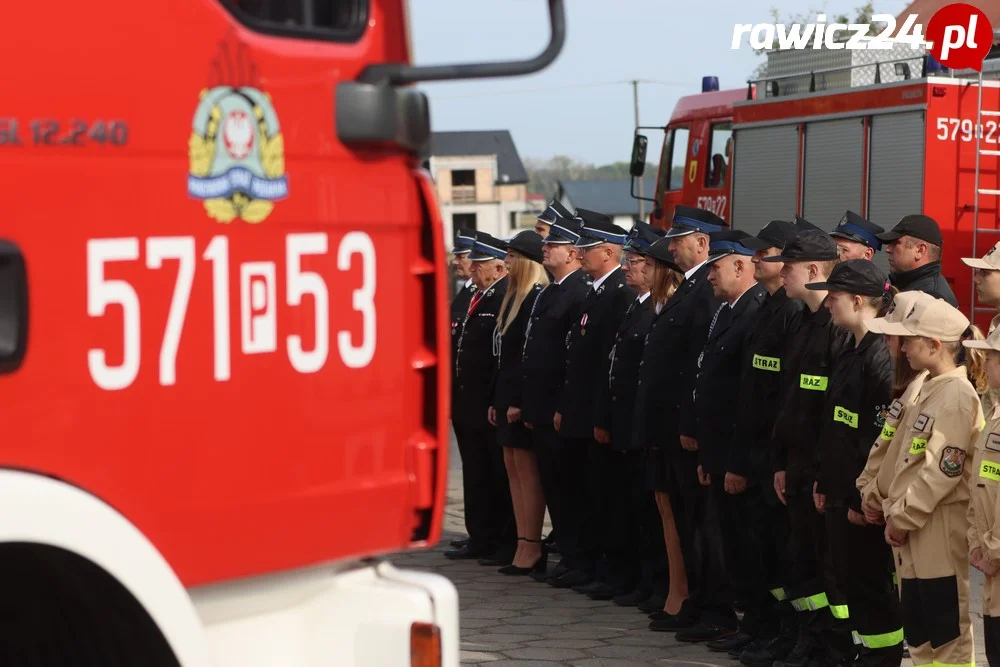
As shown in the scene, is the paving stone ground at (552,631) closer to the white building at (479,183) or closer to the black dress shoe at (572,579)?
the black dress shoe at (572,579)

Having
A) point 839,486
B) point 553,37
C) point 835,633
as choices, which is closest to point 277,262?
point 553,37

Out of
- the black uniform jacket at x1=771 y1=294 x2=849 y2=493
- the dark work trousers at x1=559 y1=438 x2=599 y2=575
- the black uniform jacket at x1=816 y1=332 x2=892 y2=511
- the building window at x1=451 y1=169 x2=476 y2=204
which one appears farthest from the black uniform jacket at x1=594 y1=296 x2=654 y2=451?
the building window at x1=451 y1=169 x2=476 y2=204

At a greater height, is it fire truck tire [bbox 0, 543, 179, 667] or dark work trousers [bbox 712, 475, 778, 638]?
fire truck tire [bbox 0, 543, 179, 667]

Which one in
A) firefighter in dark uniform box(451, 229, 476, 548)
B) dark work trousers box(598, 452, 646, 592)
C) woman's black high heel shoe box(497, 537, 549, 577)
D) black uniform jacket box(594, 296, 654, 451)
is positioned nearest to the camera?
black uniform jacket box(594, 296, 654, 451)

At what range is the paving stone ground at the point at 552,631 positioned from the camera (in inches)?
273

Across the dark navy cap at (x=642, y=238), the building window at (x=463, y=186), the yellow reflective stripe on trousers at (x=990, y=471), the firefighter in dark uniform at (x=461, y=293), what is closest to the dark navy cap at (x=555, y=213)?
the dark navy cap at (x=642, y=238)

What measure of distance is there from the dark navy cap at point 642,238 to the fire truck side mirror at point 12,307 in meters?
5.69

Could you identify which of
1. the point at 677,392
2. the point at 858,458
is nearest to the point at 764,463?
the point at 858,458

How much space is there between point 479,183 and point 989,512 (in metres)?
92.4

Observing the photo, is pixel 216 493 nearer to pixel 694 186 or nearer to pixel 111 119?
pixel 111 119

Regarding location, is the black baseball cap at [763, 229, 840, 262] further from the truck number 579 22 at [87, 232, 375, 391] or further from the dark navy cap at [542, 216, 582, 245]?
the truck number 579 22 at [87, 232, 375, 391]

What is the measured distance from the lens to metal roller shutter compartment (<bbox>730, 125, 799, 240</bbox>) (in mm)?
15156

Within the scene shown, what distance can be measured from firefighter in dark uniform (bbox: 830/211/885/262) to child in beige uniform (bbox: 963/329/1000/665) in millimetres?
2961

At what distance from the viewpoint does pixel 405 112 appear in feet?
10.5
